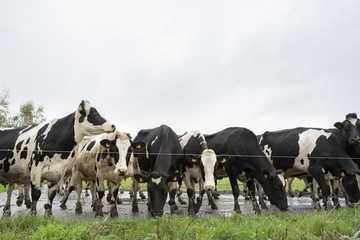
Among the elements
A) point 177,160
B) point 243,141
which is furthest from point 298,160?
point 177,160

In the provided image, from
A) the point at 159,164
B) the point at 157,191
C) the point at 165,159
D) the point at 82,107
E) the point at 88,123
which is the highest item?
the point at 82,107

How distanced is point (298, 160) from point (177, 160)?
14.6 ft

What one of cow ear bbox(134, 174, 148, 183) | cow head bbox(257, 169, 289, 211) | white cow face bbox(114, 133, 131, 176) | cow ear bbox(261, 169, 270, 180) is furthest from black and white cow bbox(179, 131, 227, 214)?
white cow face bbox(114, 133, 131, 176)

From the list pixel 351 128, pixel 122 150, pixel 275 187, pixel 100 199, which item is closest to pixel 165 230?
pixel 122 150

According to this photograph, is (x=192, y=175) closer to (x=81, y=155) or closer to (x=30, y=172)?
(x=81, y=155)

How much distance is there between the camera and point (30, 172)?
6422mm

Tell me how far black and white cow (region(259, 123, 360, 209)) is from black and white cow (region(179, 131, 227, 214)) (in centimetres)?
298

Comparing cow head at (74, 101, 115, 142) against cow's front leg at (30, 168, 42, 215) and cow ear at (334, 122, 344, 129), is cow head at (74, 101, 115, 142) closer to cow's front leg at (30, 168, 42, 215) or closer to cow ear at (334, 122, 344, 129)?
cow's front leg at (30, 168, 42, 215)

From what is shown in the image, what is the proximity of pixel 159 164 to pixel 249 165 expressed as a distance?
2.75 meters

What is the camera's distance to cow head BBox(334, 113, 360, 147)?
959 centimetres

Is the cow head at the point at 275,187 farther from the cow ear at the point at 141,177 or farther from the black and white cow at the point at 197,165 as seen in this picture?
the cow ear at the point at 141,177

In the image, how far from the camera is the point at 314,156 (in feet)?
30.0

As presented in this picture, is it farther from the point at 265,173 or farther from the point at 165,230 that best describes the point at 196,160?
the point at 165,230

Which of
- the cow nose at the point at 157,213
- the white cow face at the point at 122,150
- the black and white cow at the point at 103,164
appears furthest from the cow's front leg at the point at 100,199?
the cow nose at the point at 157,213
